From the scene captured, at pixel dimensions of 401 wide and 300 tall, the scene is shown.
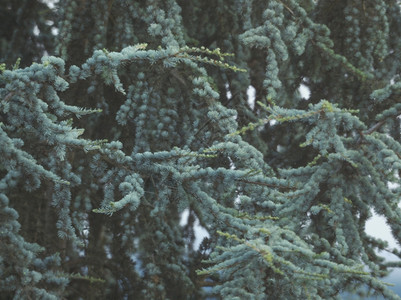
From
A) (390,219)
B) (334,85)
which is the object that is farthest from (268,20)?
(390,219)

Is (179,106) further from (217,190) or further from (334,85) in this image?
(334,85)

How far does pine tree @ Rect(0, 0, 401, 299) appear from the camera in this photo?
2.18 metres

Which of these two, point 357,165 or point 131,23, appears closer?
point 357,165

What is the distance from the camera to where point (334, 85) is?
3830mm

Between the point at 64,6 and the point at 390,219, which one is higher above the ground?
the point at 64,6

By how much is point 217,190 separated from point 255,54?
2612 millimetres

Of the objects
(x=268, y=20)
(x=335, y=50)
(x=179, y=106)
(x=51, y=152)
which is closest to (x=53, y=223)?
(x=179, y=106)

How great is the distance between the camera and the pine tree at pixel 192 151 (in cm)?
218

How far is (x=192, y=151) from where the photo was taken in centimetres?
285

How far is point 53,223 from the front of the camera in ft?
12.4

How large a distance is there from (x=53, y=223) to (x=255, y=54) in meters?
2.22

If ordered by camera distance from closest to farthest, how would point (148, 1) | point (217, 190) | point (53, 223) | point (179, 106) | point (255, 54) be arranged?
point (217, 190) → point (148, 1) → point (179, 106) → point (53, 223) → point (255, 54)

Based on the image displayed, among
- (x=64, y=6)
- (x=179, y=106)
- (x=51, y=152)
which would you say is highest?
(x=64, y=6)

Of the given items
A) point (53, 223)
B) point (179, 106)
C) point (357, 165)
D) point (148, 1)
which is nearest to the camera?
point (357, 165)
